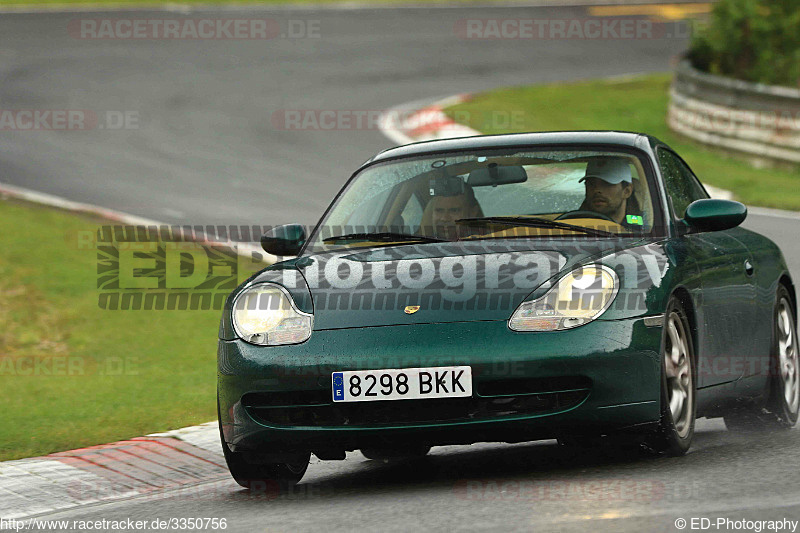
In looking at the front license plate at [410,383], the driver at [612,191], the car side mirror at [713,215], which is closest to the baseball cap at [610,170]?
the driver at [612,191]

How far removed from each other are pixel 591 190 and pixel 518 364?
161 centimetres

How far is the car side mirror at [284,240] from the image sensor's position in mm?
7262

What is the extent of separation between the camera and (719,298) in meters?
6.73

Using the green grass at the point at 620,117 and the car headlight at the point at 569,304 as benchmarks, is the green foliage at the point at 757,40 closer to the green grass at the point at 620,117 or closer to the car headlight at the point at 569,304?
the green grass at the point at 620,117

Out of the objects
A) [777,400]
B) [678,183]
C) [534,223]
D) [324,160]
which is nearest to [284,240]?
[534,223]

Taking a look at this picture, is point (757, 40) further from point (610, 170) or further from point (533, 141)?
point (610, 170)

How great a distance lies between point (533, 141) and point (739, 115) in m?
13.9

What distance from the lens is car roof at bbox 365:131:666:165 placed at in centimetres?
721

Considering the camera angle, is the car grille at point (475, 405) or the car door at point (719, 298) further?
the car door at point (719, 298)

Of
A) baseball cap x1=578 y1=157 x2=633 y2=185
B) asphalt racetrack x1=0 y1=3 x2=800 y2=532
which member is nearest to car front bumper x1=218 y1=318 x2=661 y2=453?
asphalt racetrack x1=0 y1=3 x2=800 y2=532

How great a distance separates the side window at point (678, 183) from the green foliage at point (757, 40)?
50.8ft

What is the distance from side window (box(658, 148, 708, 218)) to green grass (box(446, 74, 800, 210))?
8.82 metres

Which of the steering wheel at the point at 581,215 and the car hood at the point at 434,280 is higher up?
the steering wheel at the point at 581,215

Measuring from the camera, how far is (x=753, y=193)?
1744cm
